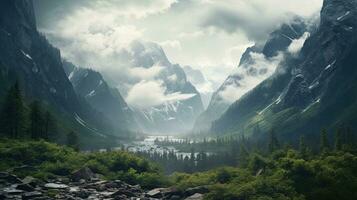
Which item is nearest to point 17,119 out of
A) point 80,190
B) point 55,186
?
point 55,186

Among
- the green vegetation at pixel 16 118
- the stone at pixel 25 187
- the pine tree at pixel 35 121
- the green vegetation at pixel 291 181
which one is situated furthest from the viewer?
the pine tree at pixel 35 121

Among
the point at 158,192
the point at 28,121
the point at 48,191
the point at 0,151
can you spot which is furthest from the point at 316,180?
the point at 28,121

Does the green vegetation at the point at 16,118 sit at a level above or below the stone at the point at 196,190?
above

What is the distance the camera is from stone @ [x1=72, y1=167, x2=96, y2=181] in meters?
95.6

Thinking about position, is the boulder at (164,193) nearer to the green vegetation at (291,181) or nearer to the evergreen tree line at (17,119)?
the green vegetation at (291,181)

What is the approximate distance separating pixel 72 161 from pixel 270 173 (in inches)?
1870

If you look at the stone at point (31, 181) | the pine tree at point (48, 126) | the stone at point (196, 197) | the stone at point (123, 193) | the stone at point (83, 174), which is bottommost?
the stone at point (196, 197)

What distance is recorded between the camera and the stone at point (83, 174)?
95562 millimetres

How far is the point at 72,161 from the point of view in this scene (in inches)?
4289

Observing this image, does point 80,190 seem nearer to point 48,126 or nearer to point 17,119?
point 17,119

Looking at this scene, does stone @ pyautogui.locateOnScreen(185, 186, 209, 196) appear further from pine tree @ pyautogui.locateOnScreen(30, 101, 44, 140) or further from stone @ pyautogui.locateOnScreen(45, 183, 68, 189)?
pine tree @ pyautogui.locateOnScreen(30, 101, 44, 140)

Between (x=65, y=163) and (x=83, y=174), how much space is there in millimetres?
9178

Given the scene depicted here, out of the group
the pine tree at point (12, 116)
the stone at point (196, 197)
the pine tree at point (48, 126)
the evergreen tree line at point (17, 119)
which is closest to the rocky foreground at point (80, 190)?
the stone at point (196, 197)

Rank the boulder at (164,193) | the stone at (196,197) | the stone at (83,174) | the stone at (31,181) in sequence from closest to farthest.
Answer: the stone at (31,181)
the stone at (196,197)
the boulder at (164,193)
the stone at (83,174)
